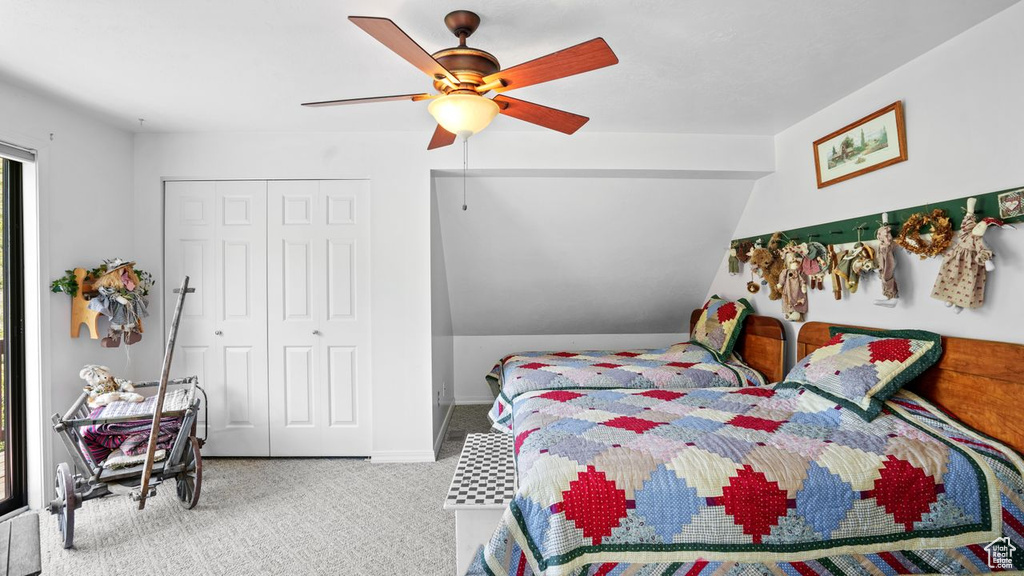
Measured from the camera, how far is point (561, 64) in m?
1.57

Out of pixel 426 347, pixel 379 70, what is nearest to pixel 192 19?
pixel 379 70

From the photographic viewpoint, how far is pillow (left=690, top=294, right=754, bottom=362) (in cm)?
366

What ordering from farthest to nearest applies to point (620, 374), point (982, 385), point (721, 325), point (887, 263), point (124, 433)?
point (721, 325)
point (620, 374)
point (124, 433)
point (887, 263)
point (982, 385)

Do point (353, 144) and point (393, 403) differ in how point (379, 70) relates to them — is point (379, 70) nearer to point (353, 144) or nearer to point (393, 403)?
point (353, 144)

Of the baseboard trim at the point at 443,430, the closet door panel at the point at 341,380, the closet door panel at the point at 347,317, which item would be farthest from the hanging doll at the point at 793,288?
the closet door panel at the point at 341,380

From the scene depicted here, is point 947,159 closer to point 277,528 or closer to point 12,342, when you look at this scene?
point 277,528

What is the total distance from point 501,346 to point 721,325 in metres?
2.16

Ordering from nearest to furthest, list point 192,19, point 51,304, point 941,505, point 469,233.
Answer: point 941,505 → point 192,19 → point 51,304 → point 469,233

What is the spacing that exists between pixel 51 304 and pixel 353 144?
1.97 m

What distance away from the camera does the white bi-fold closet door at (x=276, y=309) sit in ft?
11.3

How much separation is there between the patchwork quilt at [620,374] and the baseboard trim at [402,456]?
1.81 ft

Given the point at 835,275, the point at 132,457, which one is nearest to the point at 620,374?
the point at 835,275

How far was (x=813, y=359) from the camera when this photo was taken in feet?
8.46

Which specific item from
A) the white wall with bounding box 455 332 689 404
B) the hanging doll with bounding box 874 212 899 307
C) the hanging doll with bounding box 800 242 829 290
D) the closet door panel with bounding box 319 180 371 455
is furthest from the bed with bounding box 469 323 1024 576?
the white wall with bounding box 455 332 689 404
